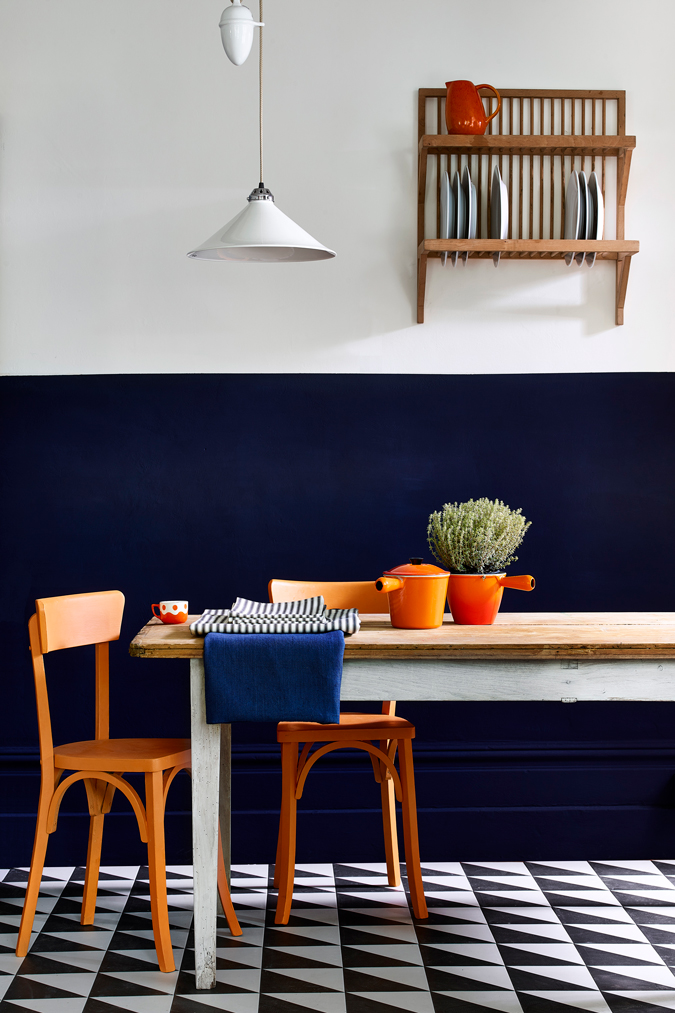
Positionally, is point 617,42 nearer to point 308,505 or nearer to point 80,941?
point 308,505

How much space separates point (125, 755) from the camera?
2.43 metres

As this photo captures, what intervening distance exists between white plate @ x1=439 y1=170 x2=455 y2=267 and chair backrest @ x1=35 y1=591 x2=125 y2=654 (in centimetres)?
156

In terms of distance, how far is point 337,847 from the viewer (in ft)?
10.4

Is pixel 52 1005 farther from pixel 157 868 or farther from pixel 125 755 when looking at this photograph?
pixel 125 755

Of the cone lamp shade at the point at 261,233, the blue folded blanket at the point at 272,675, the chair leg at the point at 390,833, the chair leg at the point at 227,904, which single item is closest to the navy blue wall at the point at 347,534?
the chair leg at the point at 390,833

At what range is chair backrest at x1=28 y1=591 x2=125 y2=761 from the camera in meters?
2.46

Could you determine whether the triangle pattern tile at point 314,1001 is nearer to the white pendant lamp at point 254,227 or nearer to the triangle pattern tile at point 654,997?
the triangle pattern tile at point 654,997

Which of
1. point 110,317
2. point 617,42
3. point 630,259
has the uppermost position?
point 617,42

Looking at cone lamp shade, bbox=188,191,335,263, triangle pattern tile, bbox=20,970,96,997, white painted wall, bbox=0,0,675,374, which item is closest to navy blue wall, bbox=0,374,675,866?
white painted wall, bbox=0,0,675,374

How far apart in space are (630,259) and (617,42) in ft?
2.54

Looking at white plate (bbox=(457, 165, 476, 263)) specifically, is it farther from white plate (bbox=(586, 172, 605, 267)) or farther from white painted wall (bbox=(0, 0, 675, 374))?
white plate (bbox=(586, 172, 605, 267))

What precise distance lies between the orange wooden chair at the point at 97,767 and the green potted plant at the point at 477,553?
0.84 meters

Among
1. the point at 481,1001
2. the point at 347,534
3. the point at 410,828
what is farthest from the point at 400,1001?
the point at 347,534

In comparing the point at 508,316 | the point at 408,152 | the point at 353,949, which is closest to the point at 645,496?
the point at 508,316
